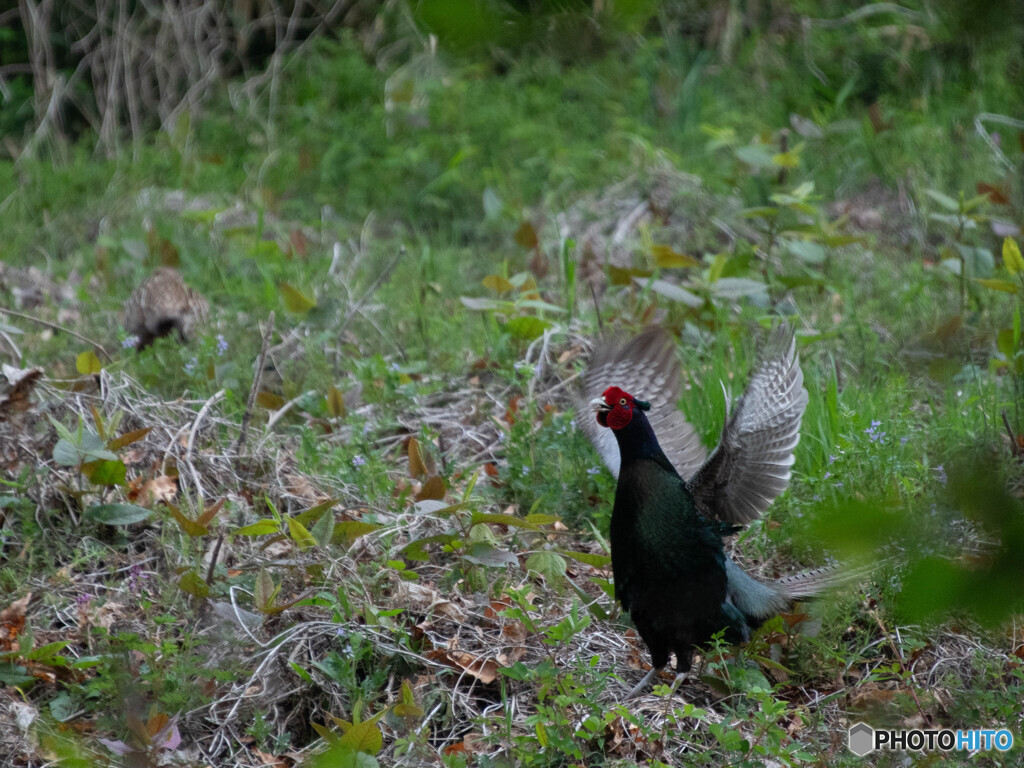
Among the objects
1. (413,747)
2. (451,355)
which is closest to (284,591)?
(413,747)

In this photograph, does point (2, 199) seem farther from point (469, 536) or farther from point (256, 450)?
point (469, 536)

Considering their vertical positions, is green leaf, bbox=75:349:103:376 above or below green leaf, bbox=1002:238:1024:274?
below

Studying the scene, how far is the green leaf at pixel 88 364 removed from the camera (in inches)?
145

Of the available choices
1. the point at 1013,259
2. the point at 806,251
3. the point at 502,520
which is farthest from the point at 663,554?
the point at 806,251

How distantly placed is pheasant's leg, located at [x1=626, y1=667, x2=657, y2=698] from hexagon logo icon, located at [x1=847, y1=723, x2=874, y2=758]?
0.58 meters

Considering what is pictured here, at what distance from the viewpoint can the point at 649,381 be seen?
3645mm

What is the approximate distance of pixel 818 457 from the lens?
11.5 feet

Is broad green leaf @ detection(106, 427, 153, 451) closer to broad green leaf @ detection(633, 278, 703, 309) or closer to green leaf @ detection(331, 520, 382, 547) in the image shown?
green leaf @ detection(331, 520, 382, 547)

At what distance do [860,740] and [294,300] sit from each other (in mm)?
3029

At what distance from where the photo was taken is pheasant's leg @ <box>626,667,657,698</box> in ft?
9.29

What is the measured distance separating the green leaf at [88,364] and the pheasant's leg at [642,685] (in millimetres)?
2184

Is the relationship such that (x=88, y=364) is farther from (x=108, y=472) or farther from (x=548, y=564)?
(x=548, y=564)

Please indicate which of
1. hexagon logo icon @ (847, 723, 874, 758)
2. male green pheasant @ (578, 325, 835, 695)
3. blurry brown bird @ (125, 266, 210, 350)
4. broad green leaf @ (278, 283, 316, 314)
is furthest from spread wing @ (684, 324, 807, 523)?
blurry brown bird @ (125, 266, 210, 350)

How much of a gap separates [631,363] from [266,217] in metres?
3.66
